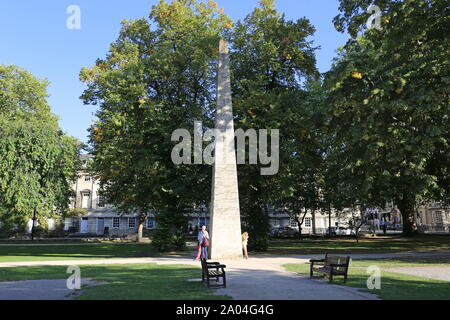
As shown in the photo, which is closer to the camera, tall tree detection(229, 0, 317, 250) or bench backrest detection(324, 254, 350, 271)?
bench backrest detection(324, 254, 350, 271)

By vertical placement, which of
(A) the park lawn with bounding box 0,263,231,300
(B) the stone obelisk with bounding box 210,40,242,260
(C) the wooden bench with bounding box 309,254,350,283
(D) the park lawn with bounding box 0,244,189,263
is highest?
(B) the stone obelisk with bounding box 210,40,242,260

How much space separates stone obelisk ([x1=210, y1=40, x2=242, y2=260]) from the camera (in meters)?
20.8

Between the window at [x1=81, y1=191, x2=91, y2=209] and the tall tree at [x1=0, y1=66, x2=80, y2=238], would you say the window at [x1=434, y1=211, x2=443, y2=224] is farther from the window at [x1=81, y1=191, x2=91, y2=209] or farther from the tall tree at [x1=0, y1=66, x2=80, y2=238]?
the window at [x1=81, y1=191, x2=91, y2=209]

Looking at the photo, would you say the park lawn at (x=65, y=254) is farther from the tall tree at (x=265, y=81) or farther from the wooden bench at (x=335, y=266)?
the wooden bench at (x=335, y=266)

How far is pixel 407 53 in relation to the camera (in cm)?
1531

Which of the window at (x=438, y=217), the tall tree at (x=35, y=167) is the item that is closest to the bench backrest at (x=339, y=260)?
the tall tree at (x=35, y=167)

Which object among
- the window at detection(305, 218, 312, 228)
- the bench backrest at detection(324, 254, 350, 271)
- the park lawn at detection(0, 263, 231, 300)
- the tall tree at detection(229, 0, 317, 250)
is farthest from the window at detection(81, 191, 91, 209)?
the bench backrest at detection(324, 254, 350, 271)

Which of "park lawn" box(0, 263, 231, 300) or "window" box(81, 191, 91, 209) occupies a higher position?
"window" box(81, 191, 91, 209)

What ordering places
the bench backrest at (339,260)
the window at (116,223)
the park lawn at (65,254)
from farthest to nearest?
the window at (116,223)
the park lawn at (65,254)
the bench backrest at (339,260)

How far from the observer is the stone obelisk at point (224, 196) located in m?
20.8

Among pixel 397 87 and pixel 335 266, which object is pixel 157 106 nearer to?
pixel 397 87

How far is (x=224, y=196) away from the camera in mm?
21297
